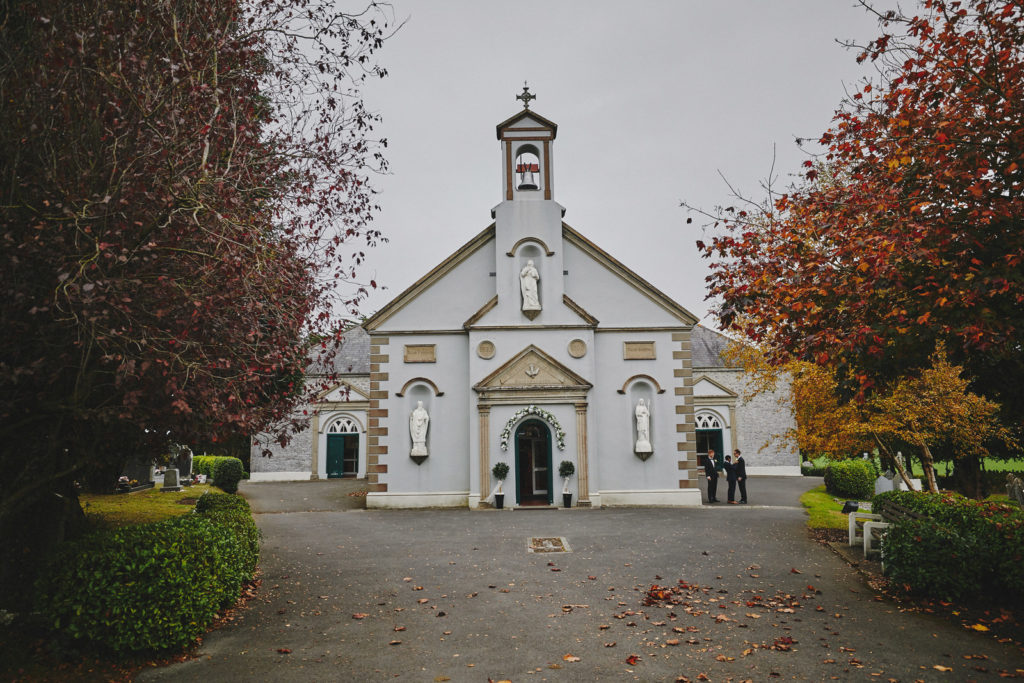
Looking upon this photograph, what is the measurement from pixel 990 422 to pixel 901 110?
10.8 metres

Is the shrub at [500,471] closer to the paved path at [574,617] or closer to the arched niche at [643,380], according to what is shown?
the arched niche at [643,380]

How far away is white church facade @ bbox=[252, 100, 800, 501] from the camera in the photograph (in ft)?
63.9

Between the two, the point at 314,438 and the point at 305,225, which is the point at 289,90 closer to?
the point at 305,225

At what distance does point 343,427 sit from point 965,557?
28.4 meters

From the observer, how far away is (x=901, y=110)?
8047mm

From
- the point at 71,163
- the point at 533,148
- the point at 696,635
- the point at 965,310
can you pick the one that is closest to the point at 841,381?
the point at 965,310

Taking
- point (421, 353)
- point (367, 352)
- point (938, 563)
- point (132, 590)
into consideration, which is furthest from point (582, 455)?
point (367, 352)

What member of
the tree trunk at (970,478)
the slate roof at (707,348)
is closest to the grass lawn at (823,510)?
the tree trunk at (970,478)

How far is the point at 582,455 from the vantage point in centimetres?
1931

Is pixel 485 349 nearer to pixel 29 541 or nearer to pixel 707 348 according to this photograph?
pixel 29 541

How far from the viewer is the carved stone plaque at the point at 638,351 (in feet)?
67.2

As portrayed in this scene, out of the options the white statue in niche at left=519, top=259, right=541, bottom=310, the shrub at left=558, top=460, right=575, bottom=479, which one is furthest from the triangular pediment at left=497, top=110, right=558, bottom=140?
the shrub at left=558, top=460, right=575, bottom=479

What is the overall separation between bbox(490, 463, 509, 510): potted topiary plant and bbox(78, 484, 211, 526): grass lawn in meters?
7.91

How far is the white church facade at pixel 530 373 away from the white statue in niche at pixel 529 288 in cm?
4
